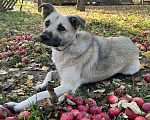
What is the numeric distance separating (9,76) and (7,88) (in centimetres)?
57

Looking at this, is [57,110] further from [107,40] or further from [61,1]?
[61,1]

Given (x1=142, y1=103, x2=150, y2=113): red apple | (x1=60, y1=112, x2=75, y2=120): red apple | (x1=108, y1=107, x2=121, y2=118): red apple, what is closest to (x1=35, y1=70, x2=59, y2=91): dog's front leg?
(x1=60, y1=112, x2=75, y2=120): red apple

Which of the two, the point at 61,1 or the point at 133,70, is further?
the point at 61,1

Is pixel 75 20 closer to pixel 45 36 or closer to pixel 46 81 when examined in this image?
pixel 45 36

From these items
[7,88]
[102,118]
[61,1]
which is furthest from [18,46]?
[61,1]

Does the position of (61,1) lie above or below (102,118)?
above

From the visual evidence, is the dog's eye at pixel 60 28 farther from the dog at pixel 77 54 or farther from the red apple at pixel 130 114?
the red apple at pixel 130 114

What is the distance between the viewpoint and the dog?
332 cm

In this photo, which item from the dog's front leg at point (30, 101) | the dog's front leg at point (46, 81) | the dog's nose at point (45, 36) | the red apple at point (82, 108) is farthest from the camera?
the dog's front leg at point (46, 81)

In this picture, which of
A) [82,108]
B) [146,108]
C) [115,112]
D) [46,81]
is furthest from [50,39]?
[146,108]

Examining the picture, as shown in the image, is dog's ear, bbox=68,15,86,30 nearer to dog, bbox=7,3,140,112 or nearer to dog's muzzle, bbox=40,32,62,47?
dog, bbox=7,3,140,112

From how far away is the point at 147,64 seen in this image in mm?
4789

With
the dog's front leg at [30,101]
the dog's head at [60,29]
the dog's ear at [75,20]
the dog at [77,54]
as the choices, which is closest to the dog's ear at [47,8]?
the dog at [77,54]

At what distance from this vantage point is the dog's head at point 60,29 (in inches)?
127
